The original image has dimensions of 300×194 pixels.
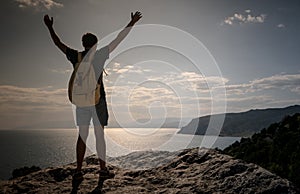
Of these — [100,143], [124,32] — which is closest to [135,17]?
[124,32]

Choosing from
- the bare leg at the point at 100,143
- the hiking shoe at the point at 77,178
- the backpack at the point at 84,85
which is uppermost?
the backpack at the point at 84,85

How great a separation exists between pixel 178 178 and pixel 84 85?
2639mm

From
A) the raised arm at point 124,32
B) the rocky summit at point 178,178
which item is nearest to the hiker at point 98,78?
the raised arm at point 124,32

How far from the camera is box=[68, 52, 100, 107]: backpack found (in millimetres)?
5090

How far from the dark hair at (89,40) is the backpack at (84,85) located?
0.30 meters

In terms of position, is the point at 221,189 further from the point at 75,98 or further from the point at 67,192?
the point at 75,98

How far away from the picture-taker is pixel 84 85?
5.09 meters

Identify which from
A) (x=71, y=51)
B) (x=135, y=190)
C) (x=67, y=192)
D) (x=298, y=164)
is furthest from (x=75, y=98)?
(x=298, y=164)

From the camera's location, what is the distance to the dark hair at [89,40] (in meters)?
5.35

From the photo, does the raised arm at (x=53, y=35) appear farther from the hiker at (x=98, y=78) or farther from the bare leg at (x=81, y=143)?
the bare leg at (x=81, y=143)

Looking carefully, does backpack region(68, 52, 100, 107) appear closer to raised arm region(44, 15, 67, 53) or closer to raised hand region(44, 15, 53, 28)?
raised arm region(44, 15, 67, 53)

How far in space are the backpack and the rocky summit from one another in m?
1.60

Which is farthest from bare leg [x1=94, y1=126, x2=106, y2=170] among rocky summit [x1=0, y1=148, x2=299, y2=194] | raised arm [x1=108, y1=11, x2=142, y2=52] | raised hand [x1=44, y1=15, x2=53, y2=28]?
raised hand [x1=44, y1=15, x2=53, y2=28]

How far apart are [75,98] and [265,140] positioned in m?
43.6
